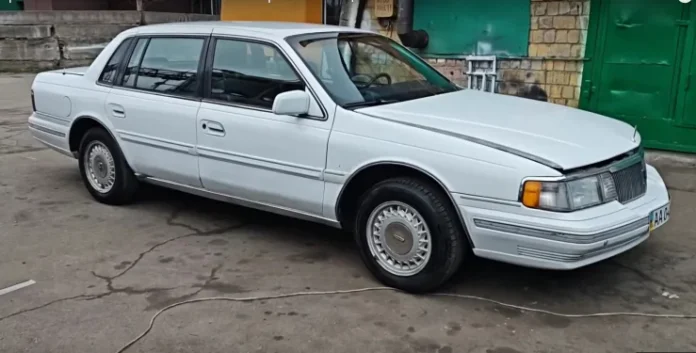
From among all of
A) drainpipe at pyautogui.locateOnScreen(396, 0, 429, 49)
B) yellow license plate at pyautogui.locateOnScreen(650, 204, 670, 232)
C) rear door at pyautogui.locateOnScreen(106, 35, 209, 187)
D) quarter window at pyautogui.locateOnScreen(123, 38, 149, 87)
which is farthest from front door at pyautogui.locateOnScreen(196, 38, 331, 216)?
drainpipe at pyautogui.locateOnScreen(396, 0, 429, 49)

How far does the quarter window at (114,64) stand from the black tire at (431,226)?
9.37 ft

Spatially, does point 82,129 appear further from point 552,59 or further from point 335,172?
point 552,59

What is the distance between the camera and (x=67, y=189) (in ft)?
21.5

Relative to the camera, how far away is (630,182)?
3938mm

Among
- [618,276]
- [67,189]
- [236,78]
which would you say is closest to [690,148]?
[618,276]

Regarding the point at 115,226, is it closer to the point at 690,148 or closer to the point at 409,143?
the point at 409,143

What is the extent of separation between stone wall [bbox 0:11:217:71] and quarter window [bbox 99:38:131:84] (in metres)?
11.8

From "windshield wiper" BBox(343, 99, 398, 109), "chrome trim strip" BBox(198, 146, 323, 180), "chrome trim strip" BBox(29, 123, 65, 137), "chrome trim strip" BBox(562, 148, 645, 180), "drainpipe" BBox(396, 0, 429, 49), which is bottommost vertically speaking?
"chrome trim strip" BBox(29, 123, 65, 137)

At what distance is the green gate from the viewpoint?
7352 millimetres

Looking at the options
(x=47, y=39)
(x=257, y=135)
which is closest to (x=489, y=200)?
(x=257, y=135)

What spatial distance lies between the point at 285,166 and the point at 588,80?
5.01 m

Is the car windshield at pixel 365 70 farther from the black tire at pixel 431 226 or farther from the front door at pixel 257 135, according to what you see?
the black tire at pixel 431 226

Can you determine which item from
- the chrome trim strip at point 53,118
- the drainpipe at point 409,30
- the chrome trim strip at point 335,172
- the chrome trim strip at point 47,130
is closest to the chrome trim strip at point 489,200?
the chrome trim strip at point 335,172

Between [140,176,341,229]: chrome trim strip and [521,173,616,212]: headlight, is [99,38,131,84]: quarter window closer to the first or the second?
[140,176,341,229]: chrome trim strip
